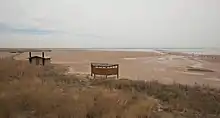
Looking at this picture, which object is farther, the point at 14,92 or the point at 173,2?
the point at 173,2

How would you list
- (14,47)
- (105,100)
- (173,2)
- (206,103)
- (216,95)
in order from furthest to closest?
(14,47)
(173,2)
(216,95)
(206,103)
(105,100)

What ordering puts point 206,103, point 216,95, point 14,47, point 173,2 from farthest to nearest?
point 14,47 → point 173,2 → point 216,95 → point 206,103

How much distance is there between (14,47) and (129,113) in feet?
14.6

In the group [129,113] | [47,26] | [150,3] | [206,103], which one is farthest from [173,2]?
[129,113]

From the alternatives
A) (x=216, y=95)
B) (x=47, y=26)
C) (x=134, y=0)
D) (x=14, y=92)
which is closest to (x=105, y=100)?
(x=14, y=92)

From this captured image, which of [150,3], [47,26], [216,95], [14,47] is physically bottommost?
[216,95]

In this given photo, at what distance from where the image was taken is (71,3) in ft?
17.3

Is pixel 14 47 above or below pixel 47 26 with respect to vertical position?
below

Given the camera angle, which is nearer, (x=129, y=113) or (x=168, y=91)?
(x=129, y=113)

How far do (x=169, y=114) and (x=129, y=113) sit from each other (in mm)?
542

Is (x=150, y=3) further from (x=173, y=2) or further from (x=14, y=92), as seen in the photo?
(x=14, y=92)

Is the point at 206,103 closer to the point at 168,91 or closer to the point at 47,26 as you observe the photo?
the point at 168,91

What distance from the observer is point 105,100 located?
258 cm

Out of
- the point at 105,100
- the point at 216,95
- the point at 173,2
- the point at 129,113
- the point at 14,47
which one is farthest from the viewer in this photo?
the point at 14,47
